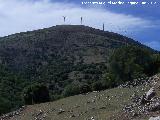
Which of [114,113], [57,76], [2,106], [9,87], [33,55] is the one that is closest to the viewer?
[114,113]

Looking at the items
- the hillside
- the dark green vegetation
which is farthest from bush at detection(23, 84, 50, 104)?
the hillside

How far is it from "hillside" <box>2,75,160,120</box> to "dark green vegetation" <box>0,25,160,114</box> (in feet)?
61.5

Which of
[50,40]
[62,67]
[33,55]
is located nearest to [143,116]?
[62,67]

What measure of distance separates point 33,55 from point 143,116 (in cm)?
13525

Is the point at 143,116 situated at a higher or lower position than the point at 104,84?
higher

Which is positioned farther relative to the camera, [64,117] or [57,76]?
[57,76]

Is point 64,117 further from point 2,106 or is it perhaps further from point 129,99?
point 2,106

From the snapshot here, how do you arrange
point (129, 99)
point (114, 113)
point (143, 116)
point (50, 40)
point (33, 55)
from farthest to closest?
point (50, 40) < point (33, 55) < point (129, 99) < point (114, 113) < point (143, 116)

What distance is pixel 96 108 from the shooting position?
4566 centimetres

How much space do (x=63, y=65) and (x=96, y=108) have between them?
111 meters

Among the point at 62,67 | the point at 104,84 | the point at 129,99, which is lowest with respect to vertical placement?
the point at 62,67

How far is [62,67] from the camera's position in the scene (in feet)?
504

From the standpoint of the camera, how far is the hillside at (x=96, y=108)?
127 ft

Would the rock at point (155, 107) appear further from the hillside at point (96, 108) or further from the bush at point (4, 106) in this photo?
the bush at point (4, 106)
